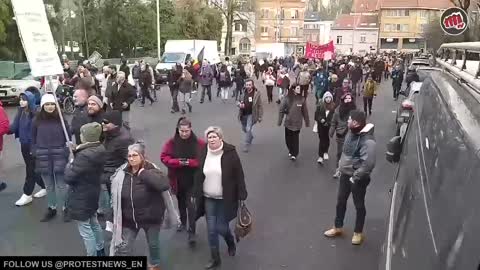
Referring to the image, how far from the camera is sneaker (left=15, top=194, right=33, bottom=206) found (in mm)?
7516

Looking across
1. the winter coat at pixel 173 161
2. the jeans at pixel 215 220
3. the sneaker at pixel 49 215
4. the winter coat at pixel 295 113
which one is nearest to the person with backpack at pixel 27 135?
the sneaker at pixel 49 215

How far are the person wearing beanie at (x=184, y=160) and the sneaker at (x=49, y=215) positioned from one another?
1.86m

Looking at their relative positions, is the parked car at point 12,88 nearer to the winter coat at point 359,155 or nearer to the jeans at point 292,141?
the jeans at point 292,141

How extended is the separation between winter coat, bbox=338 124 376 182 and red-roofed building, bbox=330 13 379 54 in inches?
3965

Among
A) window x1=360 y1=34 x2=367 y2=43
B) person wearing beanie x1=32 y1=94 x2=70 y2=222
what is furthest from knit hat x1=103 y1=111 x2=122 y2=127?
window x1=360 y1=34 x2=367 y2=43

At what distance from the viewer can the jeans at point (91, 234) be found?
5309 mm

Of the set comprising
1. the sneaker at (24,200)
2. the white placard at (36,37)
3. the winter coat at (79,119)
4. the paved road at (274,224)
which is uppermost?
the white placard at (36,37)

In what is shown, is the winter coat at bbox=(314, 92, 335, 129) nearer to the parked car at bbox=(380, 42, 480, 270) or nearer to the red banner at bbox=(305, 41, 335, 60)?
the parked car at bbox=(380, 42, 480, 270)

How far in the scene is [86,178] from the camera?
203 inches

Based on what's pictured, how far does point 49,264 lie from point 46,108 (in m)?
2.90

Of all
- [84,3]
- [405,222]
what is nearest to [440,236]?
[405,222]

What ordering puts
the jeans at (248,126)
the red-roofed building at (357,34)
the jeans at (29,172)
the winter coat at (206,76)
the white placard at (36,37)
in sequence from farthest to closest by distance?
the red-roofed building at (357,34)
the winter coat at (206,76)
the jeans at (248,126)
the jeans at (29,172)
the white placard at (36,37)

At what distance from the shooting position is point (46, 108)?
6758mm

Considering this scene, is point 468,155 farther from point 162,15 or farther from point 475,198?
point 162,15
